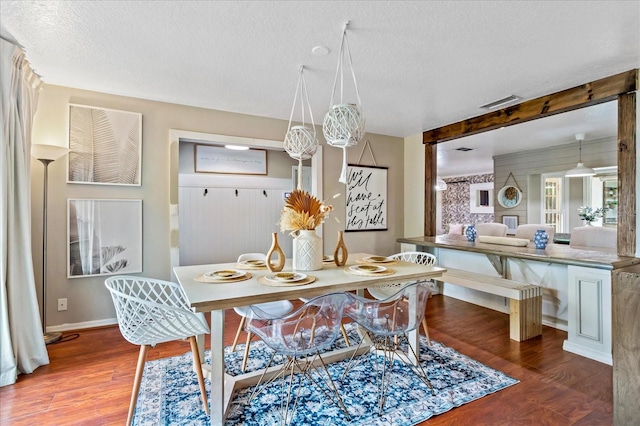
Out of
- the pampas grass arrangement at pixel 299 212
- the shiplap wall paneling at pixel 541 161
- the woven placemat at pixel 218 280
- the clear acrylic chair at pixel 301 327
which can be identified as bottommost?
the clear acrylic chair at pixel 301 327

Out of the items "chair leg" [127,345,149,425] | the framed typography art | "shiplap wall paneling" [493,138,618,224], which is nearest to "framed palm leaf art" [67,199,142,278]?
"chair leg" [127,345,149,425]

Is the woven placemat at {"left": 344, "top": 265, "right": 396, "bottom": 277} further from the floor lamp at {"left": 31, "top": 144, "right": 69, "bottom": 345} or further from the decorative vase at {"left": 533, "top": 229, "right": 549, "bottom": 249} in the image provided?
the floor lamp at {"left": 31, "top": 144, "right": 69, "bottom": 345}

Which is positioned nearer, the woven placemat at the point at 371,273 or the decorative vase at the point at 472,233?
the woven placemat at the point at 371,273

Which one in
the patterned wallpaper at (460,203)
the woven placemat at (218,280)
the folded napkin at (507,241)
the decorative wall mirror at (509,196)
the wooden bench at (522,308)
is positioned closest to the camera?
the woven placemat at (218,280)

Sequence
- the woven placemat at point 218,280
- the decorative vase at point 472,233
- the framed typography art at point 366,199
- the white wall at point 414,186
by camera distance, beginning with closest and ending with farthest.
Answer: the woven placemat at point 218,280
the decorative vase at point 472,233
the framed typography art at point 366,199
the white wall at point 414,186

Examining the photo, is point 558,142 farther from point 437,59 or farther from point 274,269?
point 274,269

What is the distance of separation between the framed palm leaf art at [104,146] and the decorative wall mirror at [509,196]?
23.0 feet

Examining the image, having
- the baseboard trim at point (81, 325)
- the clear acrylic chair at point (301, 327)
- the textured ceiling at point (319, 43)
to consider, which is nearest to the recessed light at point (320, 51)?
the textured ceiling at point (319, 43)

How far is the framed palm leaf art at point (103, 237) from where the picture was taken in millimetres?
3043

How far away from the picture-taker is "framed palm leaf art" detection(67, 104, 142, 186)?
305 cm

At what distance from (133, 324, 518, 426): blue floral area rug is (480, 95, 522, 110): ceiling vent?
2637mm

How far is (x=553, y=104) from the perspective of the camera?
10.3 ft

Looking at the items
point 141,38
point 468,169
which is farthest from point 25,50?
point 468,169

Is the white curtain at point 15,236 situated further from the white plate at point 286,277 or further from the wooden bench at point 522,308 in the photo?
the wooden bench at point 522,308
